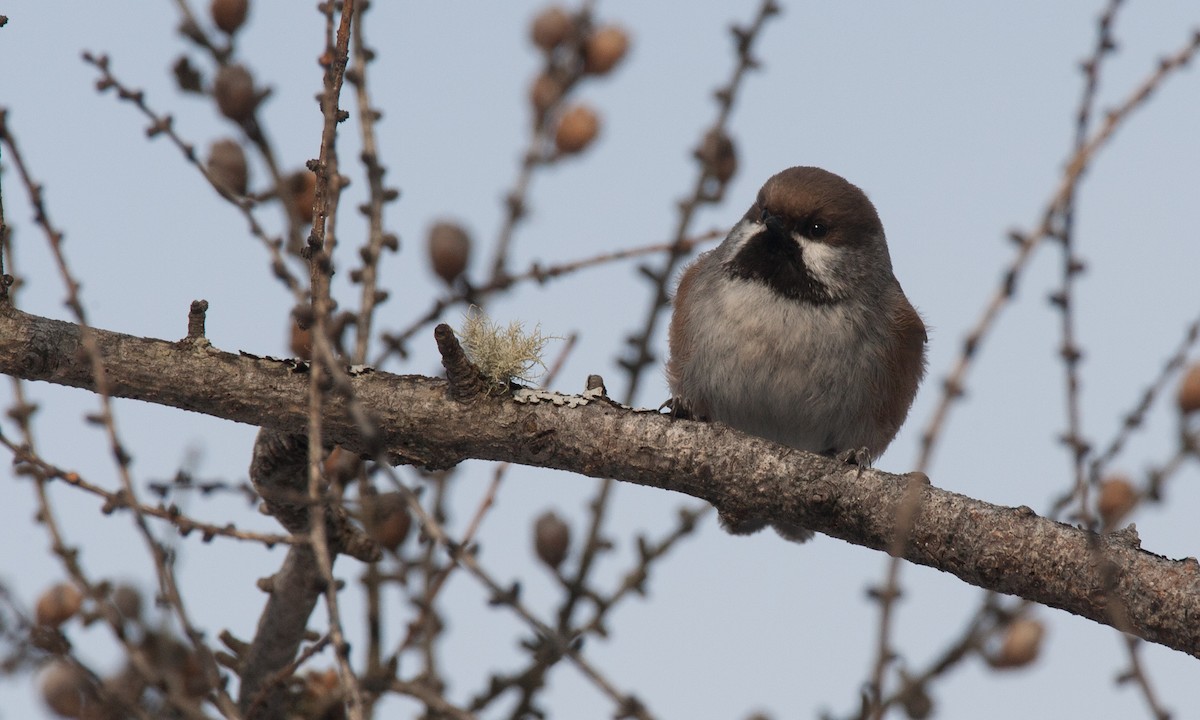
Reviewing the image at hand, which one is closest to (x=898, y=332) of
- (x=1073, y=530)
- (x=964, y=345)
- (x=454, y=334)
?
(x=1073, y=530)

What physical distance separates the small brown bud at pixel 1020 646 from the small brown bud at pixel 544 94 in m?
1.56

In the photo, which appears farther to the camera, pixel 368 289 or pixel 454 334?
pixel 454 334

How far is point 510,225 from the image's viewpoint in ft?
9.19

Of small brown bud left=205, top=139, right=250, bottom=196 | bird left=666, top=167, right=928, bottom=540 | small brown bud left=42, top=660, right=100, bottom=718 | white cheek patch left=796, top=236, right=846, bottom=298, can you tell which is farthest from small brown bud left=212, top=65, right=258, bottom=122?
white cheek patch left=796, top=236, right=846, bottom=298

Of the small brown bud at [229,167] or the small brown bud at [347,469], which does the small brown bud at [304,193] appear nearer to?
the small brown bud at [229,167]

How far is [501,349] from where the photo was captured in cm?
385

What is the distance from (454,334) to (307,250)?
27.7 inches

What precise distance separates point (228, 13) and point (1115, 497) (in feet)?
7.43

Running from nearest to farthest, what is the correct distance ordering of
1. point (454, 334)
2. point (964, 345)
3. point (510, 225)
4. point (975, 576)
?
1. point (964, 345)
2. point (510, 225)
3. point (454, 334)
4. point (975, 576)

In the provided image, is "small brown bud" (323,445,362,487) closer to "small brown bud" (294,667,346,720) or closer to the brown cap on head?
"small brown bud" (294,667,346,720)

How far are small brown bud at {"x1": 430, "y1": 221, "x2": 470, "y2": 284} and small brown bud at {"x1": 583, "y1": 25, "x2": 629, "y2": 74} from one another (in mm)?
641

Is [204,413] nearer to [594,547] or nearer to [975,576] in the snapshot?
[594,547]

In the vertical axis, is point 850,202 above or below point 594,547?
above

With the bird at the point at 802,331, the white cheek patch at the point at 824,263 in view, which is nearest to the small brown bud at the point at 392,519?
the bird at the point at 802,331
